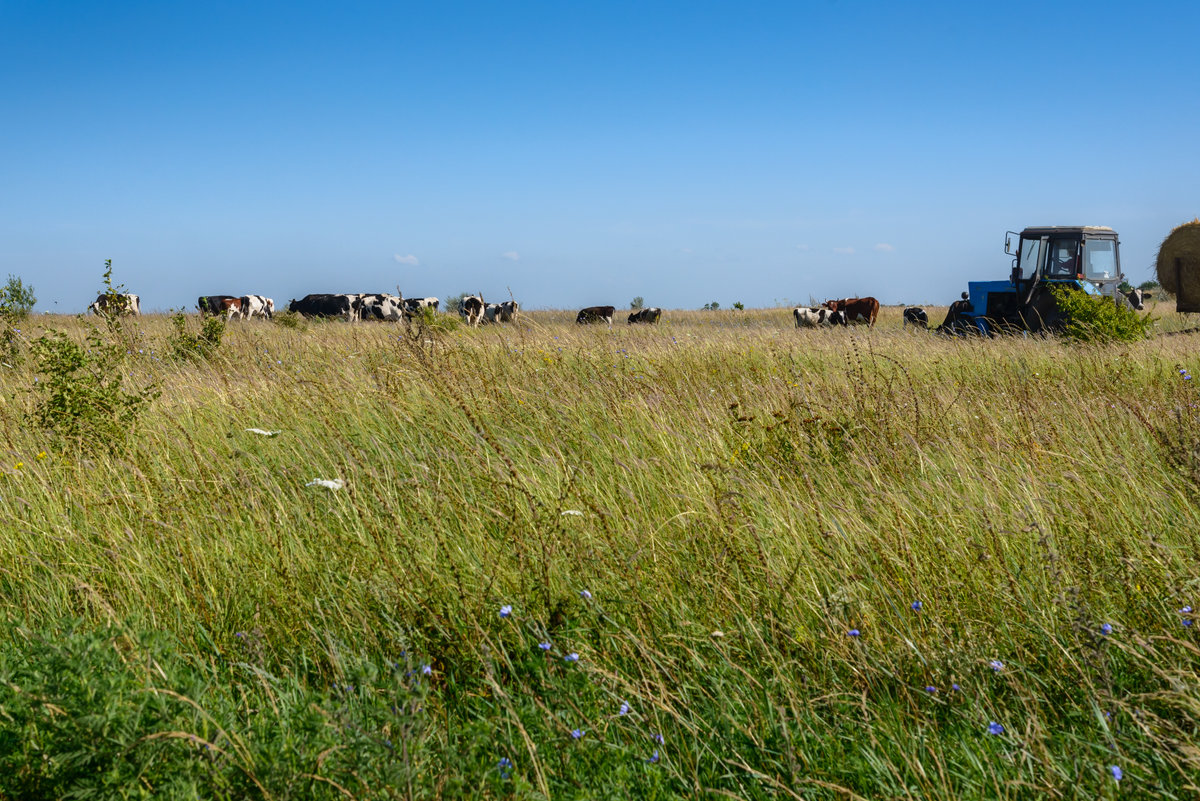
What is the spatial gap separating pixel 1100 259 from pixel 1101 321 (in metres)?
8.19

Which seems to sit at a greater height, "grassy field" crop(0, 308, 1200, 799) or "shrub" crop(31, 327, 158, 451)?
"shrub" crop(31, 327, 158, 451)

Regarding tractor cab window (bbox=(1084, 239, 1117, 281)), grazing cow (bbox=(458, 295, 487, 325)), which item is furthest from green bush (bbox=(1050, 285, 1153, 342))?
grazing cow (bbox=(458, 295, 487, 325))

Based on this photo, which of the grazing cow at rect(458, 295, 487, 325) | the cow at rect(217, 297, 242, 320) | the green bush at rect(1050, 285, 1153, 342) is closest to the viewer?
the green bush at rect(1050, 285, 1153, 342)

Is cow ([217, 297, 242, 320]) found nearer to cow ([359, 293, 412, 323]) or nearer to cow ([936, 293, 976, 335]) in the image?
cow ([359, 293, 412, 323])

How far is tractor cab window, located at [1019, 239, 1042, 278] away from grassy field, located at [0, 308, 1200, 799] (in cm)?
1367

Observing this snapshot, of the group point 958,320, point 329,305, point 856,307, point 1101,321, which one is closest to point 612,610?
point 1101,321

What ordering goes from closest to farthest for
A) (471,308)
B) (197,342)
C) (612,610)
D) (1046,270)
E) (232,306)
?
(612,610) → (197,342) → (1046,270) → (232,306) → (471,308)

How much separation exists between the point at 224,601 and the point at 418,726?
1446 millimetres

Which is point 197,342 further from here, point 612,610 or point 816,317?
point 816,317

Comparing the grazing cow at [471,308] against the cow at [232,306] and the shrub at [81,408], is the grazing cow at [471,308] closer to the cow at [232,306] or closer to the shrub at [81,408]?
the cow at [232,306]

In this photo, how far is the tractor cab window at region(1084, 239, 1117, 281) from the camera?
17.1 m

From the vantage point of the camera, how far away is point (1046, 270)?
17.1 meters

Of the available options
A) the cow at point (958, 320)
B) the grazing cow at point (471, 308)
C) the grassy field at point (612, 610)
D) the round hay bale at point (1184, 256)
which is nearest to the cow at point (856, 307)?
the cow at point (958, 320)

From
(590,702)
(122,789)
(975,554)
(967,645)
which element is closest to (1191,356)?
(975,554)
